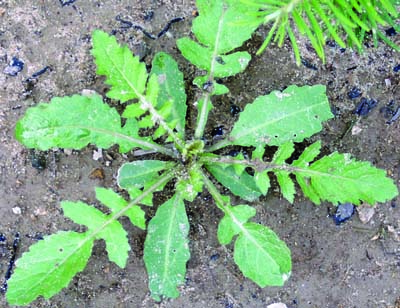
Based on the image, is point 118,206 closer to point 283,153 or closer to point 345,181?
point 283,153

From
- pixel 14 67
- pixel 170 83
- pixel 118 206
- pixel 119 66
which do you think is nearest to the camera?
pixel 119 66

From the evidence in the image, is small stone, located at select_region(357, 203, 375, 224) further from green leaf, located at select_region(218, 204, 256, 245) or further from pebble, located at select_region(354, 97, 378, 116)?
green leaf, located at select_region(218, 204, 256, 245)

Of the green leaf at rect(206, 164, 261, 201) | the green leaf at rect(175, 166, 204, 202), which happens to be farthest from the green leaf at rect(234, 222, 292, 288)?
the green leaf at rect(175, 166, 204, 202)

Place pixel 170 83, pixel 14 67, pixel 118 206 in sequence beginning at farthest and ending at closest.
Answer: pixel 14 67
pixel 170 83
pixel 118 206

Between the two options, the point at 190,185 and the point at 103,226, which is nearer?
the point at 103,226

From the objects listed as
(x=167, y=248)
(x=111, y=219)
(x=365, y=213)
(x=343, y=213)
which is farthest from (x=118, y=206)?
(x=365, y=213)

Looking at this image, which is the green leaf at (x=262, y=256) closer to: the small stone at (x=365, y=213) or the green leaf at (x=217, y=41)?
the small stone at (x=365, y=213)

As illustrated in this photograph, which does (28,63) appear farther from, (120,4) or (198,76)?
(198,76)
